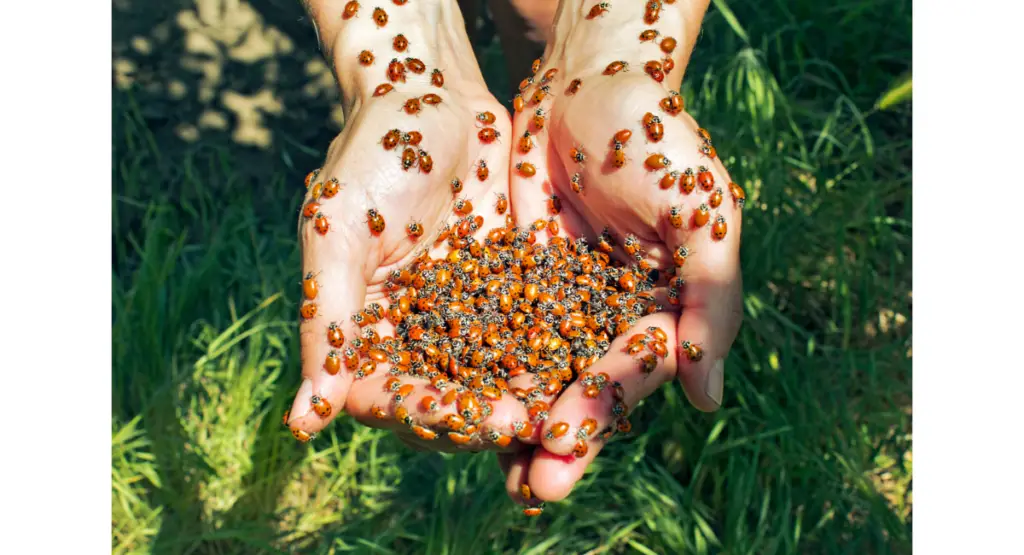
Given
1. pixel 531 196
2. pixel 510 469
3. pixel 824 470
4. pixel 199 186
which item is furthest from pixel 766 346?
pixel 199 186

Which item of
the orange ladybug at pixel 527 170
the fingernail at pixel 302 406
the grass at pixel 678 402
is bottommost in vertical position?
the grass at pixel 678 402

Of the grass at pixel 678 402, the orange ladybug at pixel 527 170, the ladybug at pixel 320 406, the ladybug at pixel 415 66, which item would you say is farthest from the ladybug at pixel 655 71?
the ladybug at pixel 320 406

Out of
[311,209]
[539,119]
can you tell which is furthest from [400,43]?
[311,209]

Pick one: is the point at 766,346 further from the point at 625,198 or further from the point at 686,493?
the point at 625,198

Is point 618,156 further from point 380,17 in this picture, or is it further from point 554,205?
point 380,17

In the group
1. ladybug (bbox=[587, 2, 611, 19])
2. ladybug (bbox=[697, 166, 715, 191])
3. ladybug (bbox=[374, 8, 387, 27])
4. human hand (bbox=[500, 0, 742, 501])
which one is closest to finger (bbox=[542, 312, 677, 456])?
human hand (bbox=[500, 0, 742, 501])

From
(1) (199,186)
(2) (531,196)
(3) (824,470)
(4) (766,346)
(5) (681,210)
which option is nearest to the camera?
(5) (681,210)

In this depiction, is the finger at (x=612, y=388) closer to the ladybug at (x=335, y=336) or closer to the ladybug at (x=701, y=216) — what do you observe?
the ladybug at (x=701, y=216)
